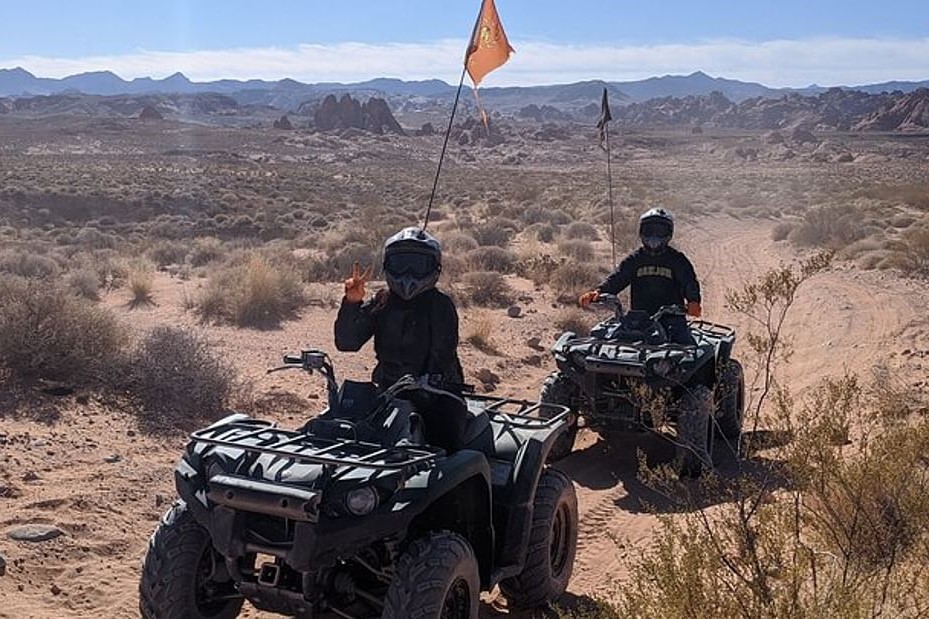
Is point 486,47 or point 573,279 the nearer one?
point 486,47

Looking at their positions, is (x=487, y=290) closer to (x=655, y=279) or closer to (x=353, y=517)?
(x=655, y=279)

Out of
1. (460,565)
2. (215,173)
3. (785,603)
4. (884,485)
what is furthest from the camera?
(215,173)

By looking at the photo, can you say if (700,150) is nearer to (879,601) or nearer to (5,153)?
(5,153)

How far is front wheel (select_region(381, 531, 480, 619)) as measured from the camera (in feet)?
13.8

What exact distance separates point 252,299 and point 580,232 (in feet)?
45.7

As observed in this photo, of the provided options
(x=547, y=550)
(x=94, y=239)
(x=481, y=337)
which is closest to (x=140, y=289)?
(x=481, y=337)

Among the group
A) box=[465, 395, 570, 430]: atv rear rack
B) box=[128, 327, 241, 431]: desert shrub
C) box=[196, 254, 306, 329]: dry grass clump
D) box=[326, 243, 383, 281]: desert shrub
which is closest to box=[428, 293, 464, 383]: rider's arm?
box=[465, 395, 570, 430]: atv rear rack

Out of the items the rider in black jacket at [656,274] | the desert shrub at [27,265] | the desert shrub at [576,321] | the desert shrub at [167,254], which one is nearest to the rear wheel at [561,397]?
the rider in black jacket at [656,274]

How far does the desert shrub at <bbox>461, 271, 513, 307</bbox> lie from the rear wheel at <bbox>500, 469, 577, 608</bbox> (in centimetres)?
1094

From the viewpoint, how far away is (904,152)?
92.6m

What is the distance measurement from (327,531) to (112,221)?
97.4 ft

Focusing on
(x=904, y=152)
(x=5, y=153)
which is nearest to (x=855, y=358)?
(x=5, y=153)

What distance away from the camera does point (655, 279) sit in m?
9.30

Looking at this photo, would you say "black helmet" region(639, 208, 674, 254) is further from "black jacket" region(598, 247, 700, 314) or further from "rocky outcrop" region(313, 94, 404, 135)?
"rocky outcrop" region(313, 94, 404, 135)
